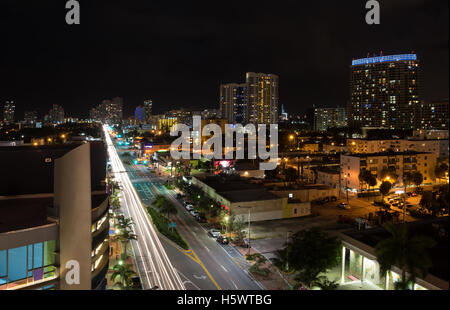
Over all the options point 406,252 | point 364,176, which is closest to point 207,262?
point 406,252

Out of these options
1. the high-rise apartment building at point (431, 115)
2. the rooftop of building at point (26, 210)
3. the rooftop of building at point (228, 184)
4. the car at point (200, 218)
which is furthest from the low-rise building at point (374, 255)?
the high-rise apartment building at point (431, 115)

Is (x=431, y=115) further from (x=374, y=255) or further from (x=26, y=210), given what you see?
(x=26, y=210)

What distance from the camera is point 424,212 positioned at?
2281 cm

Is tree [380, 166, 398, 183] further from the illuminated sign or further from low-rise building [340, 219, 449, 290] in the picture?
the illuminated sign

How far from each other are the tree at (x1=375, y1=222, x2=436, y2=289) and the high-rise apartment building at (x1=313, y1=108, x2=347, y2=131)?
124m

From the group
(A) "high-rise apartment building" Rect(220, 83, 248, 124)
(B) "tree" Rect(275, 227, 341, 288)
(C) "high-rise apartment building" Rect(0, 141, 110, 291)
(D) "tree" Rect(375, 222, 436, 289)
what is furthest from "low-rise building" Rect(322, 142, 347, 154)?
(C) "high-rise apartment building" Rect(0, 141, 110, 291)

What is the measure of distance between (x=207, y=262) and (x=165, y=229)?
4798mm

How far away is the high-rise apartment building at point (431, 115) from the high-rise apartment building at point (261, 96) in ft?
→ 129

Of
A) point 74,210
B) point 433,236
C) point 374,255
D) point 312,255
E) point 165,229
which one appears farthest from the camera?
point 165,229

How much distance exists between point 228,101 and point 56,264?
3966 inches

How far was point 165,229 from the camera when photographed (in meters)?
18.3

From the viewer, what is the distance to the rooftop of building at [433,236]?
974 centimetres

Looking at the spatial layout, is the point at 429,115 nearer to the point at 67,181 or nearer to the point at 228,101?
the point at 228,101
